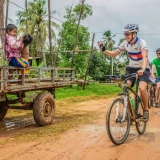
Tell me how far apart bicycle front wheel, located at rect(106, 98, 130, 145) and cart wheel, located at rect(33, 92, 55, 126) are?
253cm

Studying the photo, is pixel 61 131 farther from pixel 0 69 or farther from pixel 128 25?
pixel 128 25

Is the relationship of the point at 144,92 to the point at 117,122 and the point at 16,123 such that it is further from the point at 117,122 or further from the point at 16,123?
the point at 16,123

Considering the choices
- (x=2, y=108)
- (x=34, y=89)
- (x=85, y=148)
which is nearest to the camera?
(x=85, y=148)

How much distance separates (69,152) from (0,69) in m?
2.44

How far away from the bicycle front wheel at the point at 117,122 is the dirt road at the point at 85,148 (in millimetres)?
154

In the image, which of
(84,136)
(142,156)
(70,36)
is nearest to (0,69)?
(84,136)

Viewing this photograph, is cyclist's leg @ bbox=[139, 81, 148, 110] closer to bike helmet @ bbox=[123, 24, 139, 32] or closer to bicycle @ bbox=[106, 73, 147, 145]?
bicycle @ bbox=[106, 73, 147, 145]

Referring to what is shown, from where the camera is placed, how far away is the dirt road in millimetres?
4756

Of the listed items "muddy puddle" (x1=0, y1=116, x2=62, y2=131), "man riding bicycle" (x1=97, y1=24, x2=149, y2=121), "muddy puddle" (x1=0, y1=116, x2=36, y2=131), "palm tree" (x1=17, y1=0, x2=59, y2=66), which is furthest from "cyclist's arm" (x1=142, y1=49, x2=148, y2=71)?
"palm tree" (x1=17, y1=0, x2=59, y2=66)

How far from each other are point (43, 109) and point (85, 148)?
9.01 feet

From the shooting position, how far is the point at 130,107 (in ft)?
19.1

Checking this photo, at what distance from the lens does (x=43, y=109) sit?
7734 millimetres

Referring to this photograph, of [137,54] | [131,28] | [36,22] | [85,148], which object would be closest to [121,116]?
[85,148]

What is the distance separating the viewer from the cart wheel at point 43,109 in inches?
295
